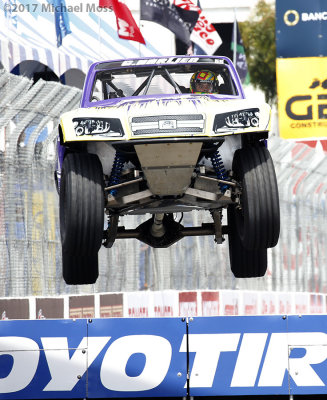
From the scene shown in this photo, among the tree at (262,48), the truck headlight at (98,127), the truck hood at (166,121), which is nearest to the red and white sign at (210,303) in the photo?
the truck hood at (166,121)

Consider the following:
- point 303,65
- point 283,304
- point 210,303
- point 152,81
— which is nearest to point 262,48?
point 303,65

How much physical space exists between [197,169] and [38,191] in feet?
11.0

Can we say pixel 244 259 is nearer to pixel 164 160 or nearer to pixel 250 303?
pixel 164 160

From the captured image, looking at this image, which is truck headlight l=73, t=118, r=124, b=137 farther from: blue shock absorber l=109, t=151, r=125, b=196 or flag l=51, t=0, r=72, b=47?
flag l=51, t=0, r=72, b=47

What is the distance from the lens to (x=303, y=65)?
83.9 feet

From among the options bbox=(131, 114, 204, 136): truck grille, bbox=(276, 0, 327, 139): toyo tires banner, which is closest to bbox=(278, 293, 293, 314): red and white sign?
bbox=(131, 114, 204, 136): truck grille

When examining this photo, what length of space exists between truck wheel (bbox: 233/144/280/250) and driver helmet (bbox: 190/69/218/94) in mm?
1250

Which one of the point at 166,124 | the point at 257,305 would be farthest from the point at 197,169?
the point at 257,305

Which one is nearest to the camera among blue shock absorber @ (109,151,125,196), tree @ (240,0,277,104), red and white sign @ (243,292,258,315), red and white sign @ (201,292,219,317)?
blue shock absorber @ (109,151,125,196)

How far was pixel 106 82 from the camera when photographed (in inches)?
455

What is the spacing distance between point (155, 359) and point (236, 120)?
2.07 metres

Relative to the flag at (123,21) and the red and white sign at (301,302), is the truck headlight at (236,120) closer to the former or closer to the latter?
the red and white sign at (301,302)

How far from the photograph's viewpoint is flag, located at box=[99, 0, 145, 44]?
20062 millimetres

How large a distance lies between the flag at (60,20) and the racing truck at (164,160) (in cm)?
833
